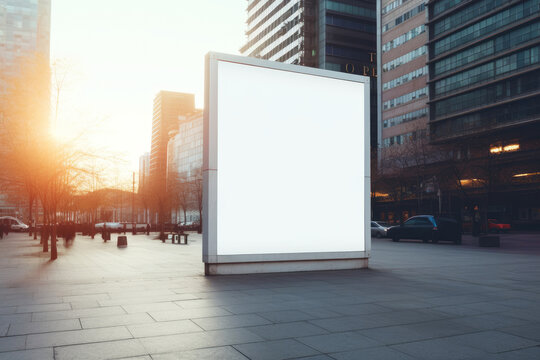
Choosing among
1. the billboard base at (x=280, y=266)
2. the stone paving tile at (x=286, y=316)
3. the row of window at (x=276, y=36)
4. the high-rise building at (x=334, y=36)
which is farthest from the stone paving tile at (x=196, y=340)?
the row of window at (x=276, y=36)

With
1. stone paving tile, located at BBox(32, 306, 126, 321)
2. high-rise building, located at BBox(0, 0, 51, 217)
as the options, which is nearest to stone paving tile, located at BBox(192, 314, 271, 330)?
stone paving tile, located at BBox(32, 306, 126, 321)

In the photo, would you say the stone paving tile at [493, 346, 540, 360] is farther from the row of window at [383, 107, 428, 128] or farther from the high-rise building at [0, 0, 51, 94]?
the row of window at [383, 107, 428, 128]

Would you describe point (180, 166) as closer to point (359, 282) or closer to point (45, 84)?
point (45, 84)

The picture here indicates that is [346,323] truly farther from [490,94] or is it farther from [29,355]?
[490,94]

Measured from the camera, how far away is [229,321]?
21.2ft

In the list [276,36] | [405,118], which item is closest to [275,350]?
[405,118]

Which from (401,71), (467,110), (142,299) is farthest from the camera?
(401,71)

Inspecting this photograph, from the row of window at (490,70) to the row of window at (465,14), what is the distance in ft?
21.0

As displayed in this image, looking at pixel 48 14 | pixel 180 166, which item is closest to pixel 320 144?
pixel 48 14

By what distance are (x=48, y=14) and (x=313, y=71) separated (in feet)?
194

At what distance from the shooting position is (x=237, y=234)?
468 inches

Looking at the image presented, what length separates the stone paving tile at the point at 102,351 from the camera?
4777 mm

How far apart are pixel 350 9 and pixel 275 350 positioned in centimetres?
9621

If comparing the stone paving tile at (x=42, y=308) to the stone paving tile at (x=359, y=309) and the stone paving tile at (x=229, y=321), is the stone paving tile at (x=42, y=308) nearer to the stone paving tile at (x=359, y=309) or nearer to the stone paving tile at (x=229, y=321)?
the stone paving tile at (x=229, y=321)
